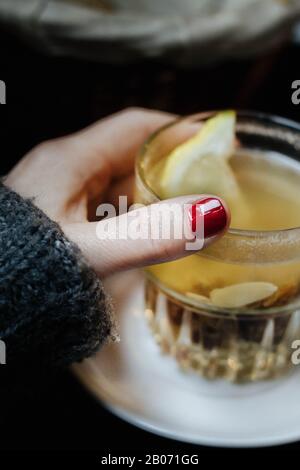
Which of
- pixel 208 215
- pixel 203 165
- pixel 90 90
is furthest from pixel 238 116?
pixel 90 90

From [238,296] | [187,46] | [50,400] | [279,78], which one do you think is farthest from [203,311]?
[279,78]

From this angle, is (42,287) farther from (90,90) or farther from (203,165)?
(90,90)

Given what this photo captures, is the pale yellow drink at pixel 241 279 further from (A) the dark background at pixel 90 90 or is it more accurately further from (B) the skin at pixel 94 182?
(A) the dark background at pixel 90 90

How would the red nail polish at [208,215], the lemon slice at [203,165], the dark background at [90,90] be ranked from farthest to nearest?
the dark background at [90,90]
the lemon slice at [203,165]
the red nail polish at [208,215]

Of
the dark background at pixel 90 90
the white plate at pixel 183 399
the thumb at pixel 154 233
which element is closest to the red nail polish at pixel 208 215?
the thumb at pixel 154 233

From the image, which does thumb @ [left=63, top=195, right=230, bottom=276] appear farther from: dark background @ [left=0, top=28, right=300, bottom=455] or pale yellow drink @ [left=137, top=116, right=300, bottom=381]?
dark background @ [left=0, top=28, right=300, bottom=455]

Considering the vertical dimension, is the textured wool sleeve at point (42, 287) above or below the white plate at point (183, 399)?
above
